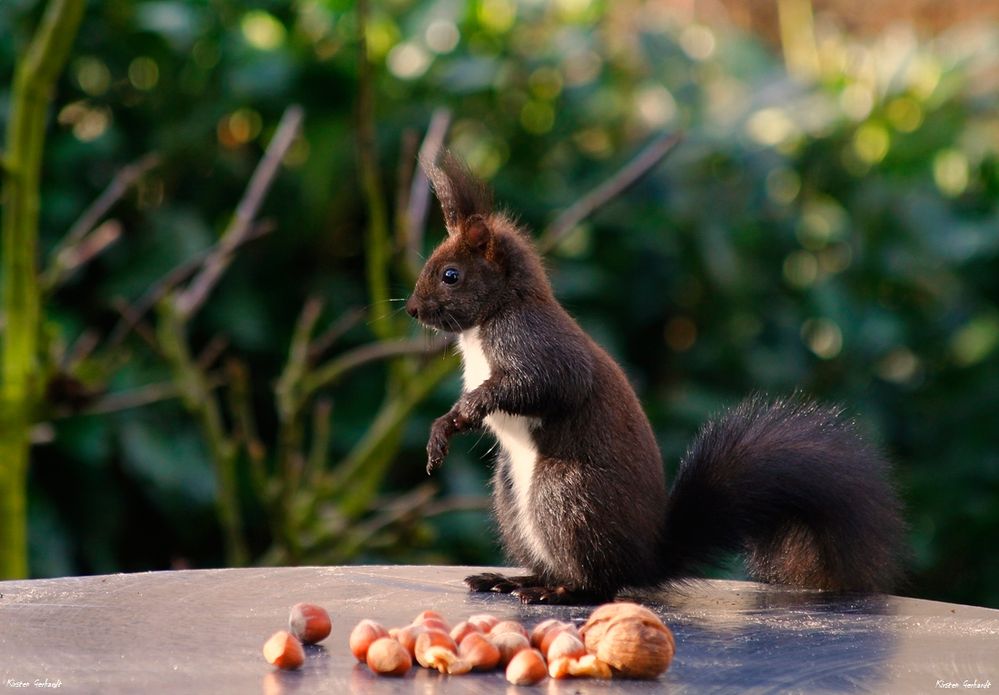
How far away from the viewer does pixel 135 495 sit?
2.71m

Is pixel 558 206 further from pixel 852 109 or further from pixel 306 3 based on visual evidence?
pixel 852 109

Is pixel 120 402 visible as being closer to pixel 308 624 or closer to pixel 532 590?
pixel 532 590

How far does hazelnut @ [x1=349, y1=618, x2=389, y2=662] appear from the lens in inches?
45.3

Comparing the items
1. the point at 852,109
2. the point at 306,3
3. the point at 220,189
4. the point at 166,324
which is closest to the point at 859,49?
the point at 852,109

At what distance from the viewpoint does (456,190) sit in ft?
5.46

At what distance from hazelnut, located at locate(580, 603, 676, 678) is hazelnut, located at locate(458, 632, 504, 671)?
79mm

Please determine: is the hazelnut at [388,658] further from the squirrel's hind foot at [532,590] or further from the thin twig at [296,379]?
the thin twig at [296,379]

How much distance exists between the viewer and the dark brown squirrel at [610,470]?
5.00 feet

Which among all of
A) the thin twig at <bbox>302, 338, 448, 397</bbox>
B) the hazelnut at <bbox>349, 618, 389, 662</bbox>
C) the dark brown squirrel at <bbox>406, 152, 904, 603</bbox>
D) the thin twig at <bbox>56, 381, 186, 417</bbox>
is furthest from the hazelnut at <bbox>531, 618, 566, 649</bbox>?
the thin twig at <bbox>56, 381, 186, 417</bbox>

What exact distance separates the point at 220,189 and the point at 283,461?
0.90m

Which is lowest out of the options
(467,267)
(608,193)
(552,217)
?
(467,267)

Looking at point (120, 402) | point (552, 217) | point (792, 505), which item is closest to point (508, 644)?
point (792, 505)

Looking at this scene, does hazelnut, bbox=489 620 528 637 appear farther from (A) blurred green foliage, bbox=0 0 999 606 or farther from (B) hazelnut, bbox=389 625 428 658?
(A) blurred green foliage, bbox=0 0 999 606

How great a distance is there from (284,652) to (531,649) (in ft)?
0.65
